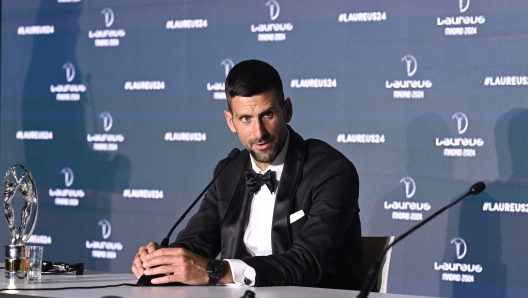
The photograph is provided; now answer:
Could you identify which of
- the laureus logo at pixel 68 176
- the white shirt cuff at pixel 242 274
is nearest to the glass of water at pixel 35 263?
the white shirt cuff at pixel 242 274

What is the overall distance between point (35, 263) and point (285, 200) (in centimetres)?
101

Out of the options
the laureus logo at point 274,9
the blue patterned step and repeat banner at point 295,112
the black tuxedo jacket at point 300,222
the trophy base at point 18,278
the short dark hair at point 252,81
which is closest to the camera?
the trophy base at point 18,278

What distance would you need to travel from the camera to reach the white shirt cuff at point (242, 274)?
2707mm

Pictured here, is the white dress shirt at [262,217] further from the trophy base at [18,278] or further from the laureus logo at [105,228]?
the laureus logo at [105,228]

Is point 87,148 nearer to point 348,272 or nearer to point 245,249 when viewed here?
point 245,249

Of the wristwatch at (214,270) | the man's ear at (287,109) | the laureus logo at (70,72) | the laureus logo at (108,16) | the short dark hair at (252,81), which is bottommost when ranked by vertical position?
the wristwatch at (214,270)

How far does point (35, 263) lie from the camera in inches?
113

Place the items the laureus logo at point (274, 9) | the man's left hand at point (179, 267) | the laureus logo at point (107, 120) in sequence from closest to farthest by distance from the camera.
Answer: the man's left hand at point (179, 267), the laureus logo at point (274, 9), the laureus logo at point (107, 120)

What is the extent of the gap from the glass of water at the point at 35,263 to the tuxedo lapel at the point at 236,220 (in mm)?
777

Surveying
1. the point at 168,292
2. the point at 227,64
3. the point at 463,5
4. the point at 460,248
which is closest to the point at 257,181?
the point at 168,292

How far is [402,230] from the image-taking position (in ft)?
14.4

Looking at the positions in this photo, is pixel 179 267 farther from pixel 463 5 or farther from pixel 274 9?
pixel 274 9

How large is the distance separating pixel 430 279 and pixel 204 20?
2.20m

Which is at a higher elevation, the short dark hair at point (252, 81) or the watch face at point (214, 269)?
the short dark hair at point (252, 81)
